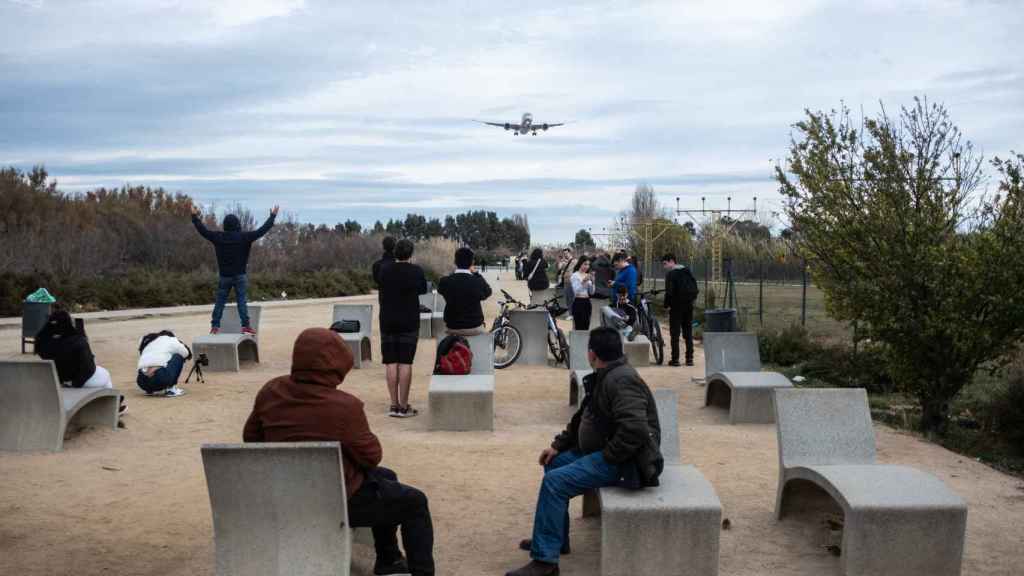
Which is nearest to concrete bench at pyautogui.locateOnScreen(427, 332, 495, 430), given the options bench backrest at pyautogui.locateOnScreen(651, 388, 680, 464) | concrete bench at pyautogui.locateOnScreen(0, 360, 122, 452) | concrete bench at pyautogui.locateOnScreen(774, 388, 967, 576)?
concrete bench at pyautogui.locateOnScreen(0, 360, 122, 452)

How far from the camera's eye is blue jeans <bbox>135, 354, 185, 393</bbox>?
12.1 meters

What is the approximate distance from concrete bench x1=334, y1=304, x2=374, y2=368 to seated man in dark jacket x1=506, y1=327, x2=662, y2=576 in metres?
9.56

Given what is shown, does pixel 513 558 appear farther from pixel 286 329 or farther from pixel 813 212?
pixel 286 329

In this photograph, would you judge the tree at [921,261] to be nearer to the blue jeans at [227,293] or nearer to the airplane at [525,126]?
the blue jeans at [227,293]

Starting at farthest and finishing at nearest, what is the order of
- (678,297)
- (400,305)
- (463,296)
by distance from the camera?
(678,297) < (463,296) < (400,305)

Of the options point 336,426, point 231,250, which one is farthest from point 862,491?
point 231,250

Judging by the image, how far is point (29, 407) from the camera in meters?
9.05

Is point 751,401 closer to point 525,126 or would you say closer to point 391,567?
point 391,567

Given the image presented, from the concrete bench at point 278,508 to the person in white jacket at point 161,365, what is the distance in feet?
24.6

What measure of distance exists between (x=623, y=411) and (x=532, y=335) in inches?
412

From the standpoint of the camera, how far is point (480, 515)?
23.5ft

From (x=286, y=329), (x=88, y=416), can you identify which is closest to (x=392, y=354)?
(x=88, y=416)

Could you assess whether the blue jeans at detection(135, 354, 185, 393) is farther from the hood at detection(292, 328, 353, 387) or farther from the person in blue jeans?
the hood at detection(292, 328, 353, 387)

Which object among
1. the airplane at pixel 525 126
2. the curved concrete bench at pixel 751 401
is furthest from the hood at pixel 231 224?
the airplane at pixel 525 126
